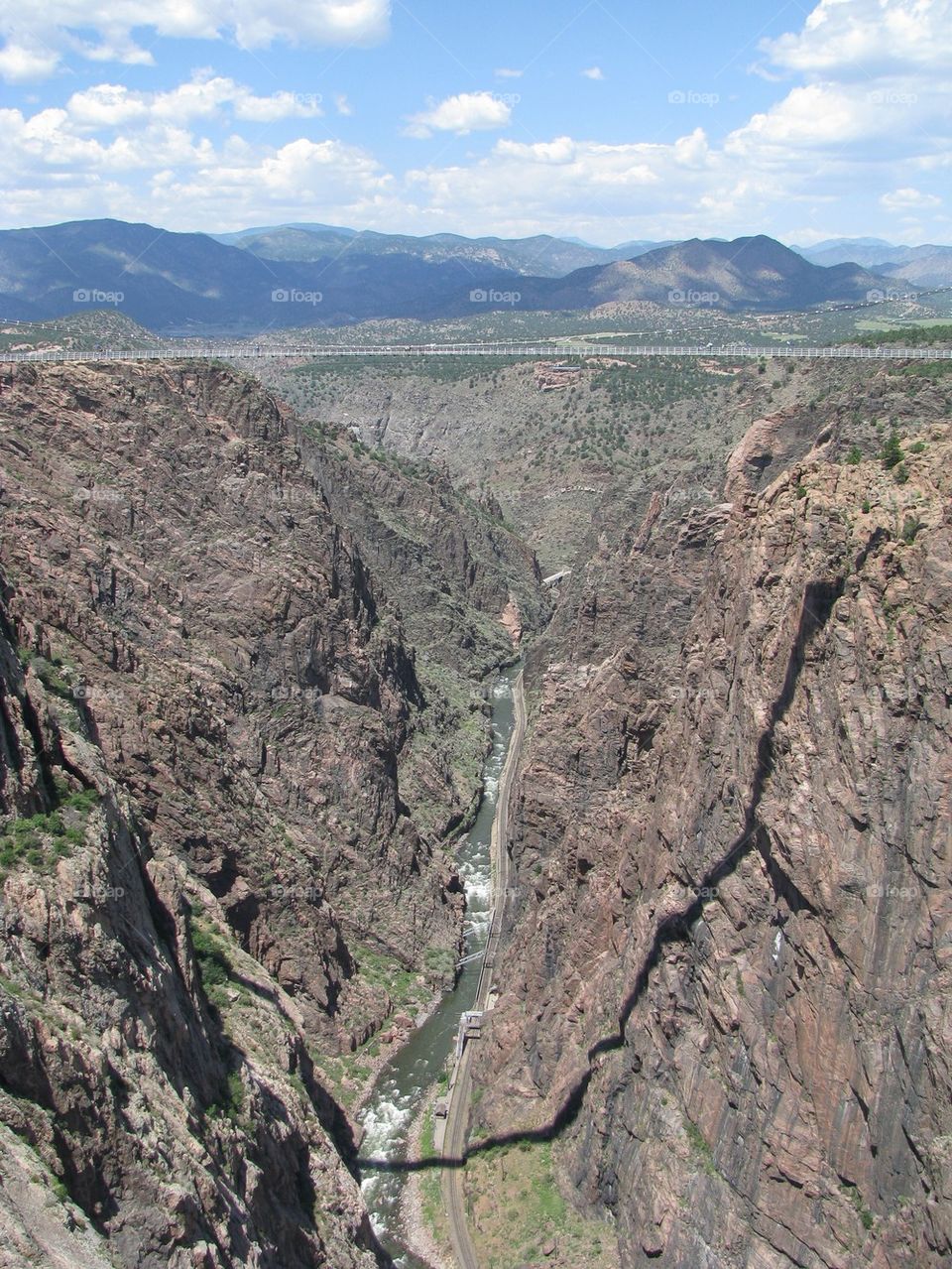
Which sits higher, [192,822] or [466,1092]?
[192,822]

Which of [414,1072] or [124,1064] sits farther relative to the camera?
[414,1072]

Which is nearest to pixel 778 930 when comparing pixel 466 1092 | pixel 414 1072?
pixel 466 1092

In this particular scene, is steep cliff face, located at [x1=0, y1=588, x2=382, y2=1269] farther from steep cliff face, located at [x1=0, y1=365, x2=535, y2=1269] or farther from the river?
the river

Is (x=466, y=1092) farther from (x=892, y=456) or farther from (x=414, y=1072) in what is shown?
(x=892, y=456)

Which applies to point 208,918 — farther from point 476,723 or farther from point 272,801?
point 476,723

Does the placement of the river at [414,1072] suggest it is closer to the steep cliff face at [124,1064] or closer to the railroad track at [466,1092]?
the railroad track at [466,1092]
